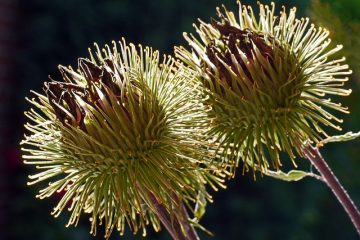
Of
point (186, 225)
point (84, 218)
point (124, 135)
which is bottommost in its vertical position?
point (186, 225)

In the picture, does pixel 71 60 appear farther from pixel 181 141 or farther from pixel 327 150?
pixel 181 141

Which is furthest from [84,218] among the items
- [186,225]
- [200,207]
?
[186,225]

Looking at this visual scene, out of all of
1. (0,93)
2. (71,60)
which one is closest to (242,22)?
(71,60)

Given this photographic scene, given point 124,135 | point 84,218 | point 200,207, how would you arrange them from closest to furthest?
point 124,135
point 200,207
point 84,218

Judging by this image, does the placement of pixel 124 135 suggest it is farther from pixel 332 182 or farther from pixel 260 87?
pixel 332 182

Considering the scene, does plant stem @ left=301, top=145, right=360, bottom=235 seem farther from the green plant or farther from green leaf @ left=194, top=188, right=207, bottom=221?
green leaf @ left=194, top=188, right=207, bottom=221

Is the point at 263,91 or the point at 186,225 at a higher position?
the point at 263,91
